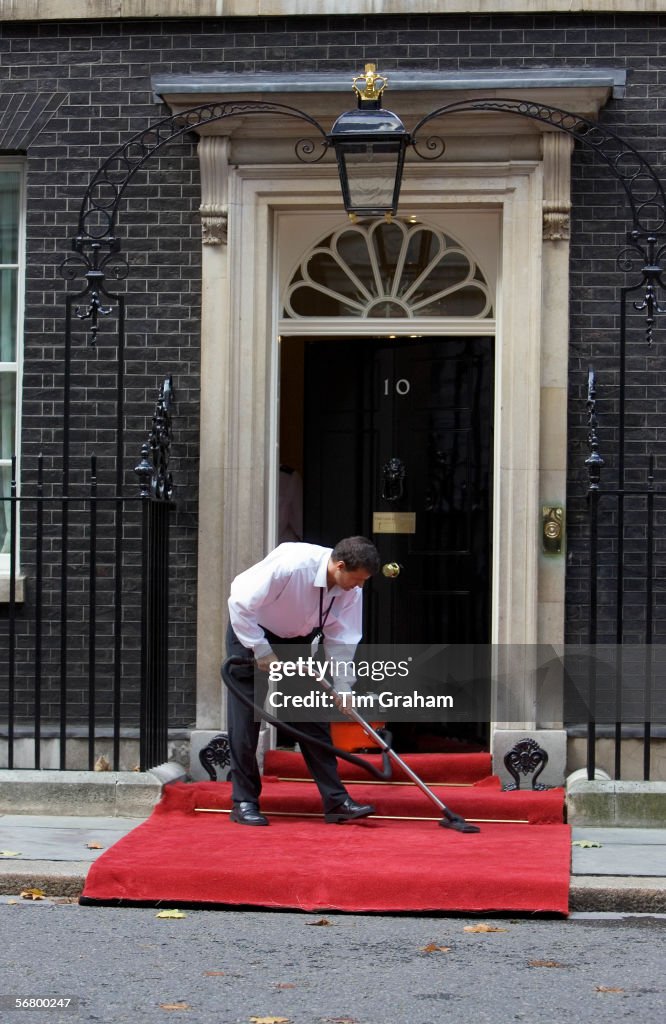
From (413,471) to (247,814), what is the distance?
8.69 ft

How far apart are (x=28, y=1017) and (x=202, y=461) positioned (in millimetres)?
4784

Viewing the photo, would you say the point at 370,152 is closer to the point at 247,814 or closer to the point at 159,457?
the point at 159,457

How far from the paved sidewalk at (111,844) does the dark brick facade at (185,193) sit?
1500 mm

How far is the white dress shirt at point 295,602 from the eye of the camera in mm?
7977

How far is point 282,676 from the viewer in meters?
8.22

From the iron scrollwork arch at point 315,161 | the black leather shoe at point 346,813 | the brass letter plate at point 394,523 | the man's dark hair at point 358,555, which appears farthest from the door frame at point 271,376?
the man's dark hair at point 358,555

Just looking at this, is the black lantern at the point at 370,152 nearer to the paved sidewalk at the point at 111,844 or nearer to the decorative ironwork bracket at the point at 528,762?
the decorative ironwork bracket at the point at 528,762

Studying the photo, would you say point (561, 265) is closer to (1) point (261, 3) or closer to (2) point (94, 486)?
(1) point (261, 3)

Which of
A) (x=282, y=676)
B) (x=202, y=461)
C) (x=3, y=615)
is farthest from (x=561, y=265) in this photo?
(x=3, y=615)

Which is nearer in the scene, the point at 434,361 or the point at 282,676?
the point at 282,676

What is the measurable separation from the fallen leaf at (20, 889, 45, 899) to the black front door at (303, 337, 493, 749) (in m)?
3.44

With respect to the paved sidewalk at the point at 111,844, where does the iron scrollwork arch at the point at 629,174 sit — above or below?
above

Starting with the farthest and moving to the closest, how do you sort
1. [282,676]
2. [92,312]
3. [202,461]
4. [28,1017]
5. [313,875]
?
[202,461], [92,312], [282,676], [313,875], [28,1017]

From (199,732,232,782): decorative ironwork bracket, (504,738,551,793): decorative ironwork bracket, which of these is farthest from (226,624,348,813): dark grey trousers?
(504,738,551,793): decorative ironwork bracket
